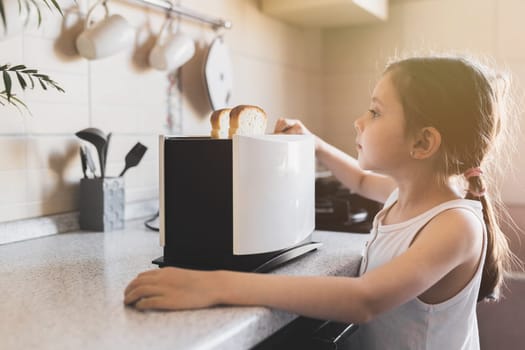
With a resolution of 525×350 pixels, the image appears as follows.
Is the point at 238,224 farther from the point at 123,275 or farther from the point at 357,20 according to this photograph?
the point at 357,20

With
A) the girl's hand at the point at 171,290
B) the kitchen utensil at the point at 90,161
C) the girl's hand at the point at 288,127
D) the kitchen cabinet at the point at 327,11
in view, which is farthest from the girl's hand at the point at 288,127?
the kitchen cabinet at the point at 327,11

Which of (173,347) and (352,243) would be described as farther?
(352,243)

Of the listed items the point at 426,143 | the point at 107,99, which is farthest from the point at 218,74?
the point at 426,143

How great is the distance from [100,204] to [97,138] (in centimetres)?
14

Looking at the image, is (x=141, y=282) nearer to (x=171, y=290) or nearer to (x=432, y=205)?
(x=171, y=290)

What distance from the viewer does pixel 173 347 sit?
1.65ft

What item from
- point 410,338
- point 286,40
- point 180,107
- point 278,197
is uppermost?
point 286,40

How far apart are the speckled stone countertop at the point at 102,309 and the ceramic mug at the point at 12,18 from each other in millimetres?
373

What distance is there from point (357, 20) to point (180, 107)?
87cm

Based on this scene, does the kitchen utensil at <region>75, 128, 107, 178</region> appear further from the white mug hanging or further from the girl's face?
the girl's face

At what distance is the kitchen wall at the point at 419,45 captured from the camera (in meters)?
1.80

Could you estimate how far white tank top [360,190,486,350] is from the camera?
82 centimetres

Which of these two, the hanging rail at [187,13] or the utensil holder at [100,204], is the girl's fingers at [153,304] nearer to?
the utensil holder at [100,204]

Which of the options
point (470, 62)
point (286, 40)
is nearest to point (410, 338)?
point (470, 62)
